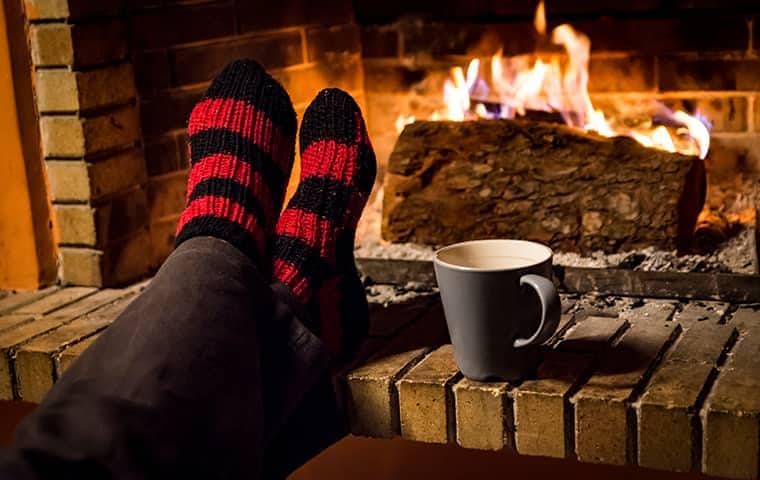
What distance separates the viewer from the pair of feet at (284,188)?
4.22ft

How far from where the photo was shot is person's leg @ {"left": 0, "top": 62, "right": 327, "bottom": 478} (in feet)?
2.97

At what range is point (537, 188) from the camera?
1.60 metres

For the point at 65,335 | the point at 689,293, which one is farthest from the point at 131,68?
the point at 689,293

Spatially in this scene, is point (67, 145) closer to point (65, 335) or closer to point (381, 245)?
point (65, 335)

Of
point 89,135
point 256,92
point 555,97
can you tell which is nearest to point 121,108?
point 89,135

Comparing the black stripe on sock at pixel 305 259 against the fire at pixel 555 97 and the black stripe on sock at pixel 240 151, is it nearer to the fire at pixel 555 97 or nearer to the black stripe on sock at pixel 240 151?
the black stripe on sock at pixel 240 151

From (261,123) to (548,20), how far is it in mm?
628

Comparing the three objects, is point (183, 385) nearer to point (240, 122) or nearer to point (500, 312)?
point (500, 312)

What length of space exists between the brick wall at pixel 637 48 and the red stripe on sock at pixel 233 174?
637 millimetres

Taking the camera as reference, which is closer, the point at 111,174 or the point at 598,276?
the point at 598,276

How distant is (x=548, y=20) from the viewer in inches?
71.6

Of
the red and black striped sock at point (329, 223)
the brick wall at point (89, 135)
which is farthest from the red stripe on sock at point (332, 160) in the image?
the brick wall at point (89, 135)

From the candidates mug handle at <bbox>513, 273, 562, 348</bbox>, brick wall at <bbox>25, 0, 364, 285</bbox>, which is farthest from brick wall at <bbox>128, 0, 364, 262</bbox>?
mug handle at <bbox>513, 273, 562, 348</bbox>

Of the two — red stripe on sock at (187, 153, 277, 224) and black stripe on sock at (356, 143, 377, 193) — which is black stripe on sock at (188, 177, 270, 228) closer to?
red stripe on sock at (187, 153, 277, 224)
